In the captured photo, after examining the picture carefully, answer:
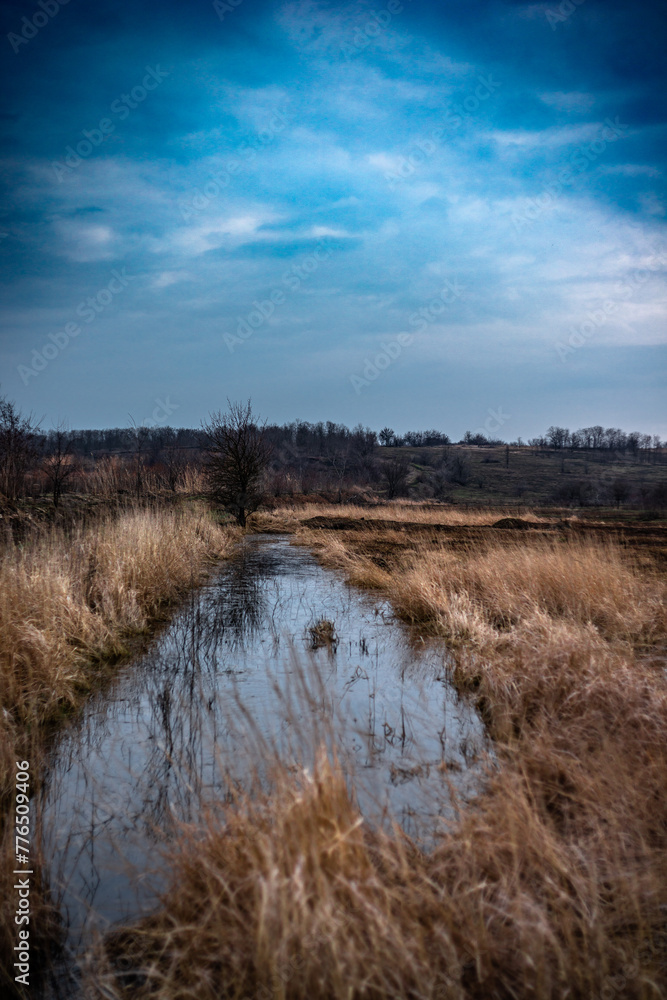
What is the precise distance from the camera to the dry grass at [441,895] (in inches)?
73.0

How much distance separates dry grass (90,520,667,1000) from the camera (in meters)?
1.85

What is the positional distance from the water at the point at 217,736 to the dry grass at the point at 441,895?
0.33 metres

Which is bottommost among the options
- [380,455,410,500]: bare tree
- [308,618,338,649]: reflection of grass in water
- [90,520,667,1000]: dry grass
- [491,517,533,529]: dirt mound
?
[308,618,338,649]: reflection of grass in water

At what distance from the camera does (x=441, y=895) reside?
2160 millimetres

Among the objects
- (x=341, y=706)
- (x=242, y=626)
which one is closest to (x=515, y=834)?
(x=341, y=706)

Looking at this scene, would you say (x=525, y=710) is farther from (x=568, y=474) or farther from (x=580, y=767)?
(x=568, y=474)

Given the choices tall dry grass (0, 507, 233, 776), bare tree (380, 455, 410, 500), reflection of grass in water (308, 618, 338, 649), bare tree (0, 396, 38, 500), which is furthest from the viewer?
bare tree (380, 455, 410, 500)

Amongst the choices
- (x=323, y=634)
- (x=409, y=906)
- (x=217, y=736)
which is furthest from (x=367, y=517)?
(x=409, y=906)

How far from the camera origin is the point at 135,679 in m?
5.43

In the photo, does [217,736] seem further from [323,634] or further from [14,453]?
[14,453]

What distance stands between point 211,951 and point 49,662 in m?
3.41

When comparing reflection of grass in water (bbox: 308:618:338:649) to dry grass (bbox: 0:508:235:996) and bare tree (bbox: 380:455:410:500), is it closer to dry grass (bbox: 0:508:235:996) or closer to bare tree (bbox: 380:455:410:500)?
dry grass (bbox: 0:508:235:996)

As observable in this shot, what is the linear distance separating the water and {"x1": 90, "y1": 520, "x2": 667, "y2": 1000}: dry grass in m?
0.33

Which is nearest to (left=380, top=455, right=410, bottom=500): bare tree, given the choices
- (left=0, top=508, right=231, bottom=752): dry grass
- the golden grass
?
(left=0, top=508, right=231, bottom=752): dry grass
